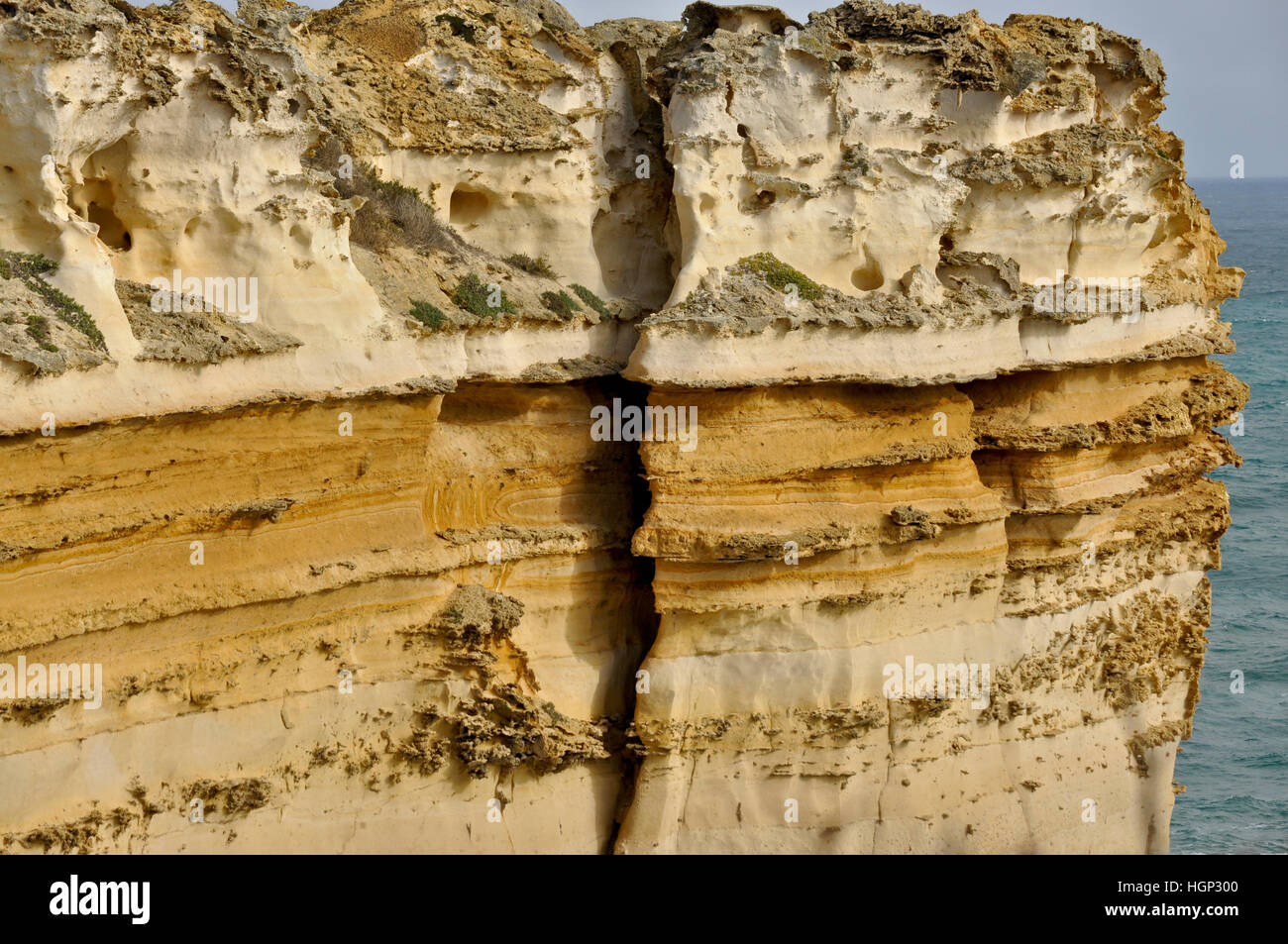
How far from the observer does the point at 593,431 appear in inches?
712

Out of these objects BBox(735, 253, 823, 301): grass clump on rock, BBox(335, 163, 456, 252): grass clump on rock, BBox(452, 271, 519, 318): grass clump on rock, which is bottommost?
BBox(452, 271, 519, 318): grass clump on rock

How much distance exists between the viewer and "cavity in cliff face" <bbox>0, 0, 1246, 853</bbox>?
47.0 feet

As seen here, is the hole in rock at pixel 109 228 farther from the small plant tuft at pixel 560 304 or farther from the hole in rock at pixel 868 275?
the hole in rock at pixel 868 275

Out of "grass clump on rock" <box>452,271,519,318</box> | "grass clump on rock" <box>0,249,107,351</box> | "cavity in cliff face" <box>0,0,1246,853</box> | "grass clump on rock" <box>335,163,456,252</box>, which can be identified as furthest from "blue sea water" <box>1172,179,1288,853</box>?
"grass clump on rock" <box>0,249,107,351</box>

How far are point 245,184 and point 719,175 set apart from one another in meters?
5.08

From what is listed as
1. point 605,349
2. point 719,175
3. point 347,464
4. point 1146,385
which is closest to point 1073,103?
point 1146,385

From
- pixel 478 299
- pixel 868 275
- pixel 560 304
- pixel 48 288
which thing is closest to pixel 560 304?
pixel 560 304

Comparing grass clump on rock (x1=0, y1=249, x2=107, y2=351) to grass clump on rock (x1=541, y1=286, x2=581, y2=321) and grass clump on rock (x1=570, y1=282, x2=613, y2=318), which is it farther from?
grass clump on rock (x1=570, y1=282, x2=613, y2=318)

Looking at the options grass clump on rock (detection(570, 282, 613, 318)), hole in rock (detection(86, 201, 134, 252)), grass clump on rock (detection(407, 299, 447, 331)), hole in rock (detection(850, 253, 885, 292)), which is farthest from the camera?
hole in rock (detection(850, 253, 885, 292))

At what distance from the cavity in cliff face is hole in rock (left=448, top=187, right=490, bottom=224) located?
13 centimetres

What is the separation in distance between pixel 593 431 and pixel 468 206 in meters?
2.83

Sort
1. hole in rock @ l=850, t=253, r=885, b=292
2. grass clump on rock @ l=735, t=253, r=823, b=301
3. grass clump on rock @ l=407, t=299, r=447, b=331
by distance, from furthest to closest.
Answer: hole in rock @ l=850, t=253, r=885, b=292 < grass clump on rock @ l=735, t=253, r=823, b=301 < grass clump on rock @ l=407, t=299, r=447, b=331

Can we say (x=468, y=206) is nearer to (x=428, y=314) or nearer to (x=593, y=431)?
(x=428, y=314)

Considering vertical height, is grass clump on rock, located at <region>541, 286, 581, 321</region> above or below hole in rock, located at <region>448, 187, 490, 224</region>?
below
